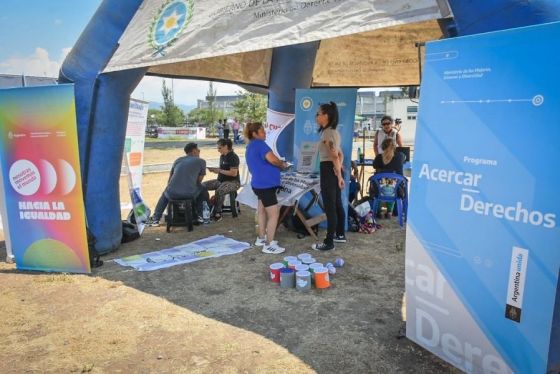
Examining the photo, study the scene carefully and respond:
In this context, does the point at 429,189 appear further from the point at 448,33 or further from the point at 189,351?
the point at 189,351

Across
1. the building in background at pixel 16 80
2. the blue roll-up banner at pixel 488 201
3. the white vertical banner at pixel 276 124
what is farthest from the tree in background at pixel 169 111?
the blue roll-up banner at pixel 488 201

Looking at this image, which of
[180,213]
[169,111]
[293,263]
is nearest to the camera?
[293,263]

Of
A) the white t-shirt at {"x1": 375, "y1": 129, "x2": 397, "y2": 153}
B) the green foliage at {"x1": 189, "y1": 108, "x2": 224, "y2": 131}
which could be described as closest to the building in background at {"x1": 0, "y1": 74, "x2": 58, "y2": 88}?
the white t-shirt at {"x1": 375, "y1": 129, "x2": 397, "y2": 153}

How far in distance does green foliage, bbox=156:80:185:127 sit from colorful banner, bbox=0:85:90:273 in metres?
42.3

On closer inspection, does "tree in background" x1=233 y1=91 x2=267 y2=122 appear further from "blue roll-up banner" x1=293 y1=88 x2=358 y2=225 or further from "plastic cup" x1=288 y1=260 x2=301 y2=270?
"plastic cup" x1=288 y1=260 x2=301 y2=270

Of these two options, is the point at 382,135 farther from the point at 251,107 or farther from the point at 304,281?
the point at 251,107

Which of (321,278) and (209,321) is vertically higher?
(321,278)

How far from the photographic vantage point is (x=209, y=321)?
3.53 meters

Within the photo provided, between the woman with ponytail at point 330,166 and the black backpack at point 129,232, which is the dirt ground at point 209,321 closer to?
the woman with ponytail at point 330,166

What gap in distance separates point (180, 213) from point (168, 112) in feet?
140

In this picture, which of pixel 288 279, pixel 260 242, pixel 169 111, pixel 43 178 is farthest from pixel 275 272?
pixel 169 111

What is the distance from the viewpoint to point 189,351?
3.07m

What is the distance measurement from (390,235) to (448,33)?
3399mm

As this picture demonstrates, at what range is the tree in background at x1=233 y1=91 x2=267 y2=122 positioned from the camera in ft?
118
